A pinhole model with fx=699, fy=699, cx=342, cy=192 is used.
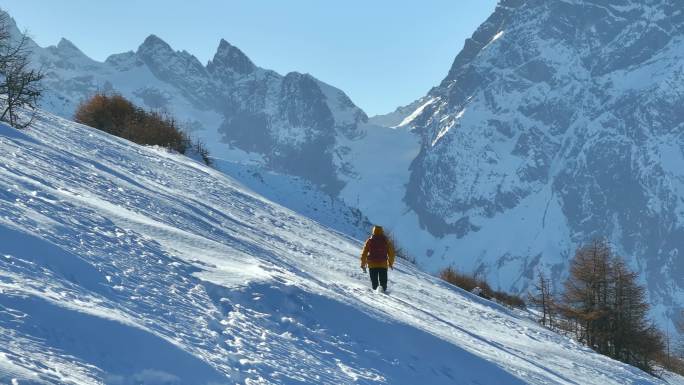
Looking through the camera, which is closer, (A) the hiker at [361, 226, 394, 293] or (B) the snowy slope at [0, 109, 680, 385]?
(B) the snowy slope at [0, 109, 680, 385]

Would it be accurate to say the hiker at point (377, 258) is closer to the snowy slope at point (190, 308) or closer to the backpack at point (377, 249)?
the backpack at point (377, 249)

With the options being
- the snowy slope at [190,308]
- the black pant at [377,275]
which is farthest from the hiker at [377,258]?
the snowy slope at [190,308]

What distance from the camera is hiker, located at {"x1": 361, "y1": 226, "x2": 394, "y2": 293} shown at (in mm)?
15959

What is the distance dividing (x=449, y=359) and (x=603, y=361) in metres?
9.53

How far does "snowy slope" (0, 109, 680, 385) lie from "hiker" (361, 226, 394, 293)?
41 cm

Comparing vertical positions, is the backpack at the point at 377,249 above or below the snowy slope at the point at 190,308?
above

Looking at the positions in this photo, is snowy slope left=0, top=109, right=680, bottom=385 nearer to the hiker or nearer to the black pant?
the black pant

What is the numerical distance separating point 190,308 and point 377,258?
7.51 meters

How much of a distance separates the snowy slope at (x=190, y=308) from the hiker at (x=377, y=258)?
0.41 m

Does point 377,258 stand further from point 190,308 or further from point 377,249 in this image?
point 190,308

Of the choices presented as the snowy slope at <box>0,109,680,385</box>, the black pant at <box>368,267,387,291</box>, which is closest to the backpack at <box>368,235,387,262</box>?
the black pant at <box>368,267,387,291</box>

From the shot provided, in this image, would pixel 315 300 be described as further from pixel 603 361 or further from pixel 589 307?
pixel 589 307

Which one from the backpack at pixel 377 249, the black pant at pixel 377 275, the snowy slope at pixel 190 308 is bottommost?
the snowy slope at pixel 190 308

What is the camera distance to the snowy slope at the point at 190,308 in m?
6.98
